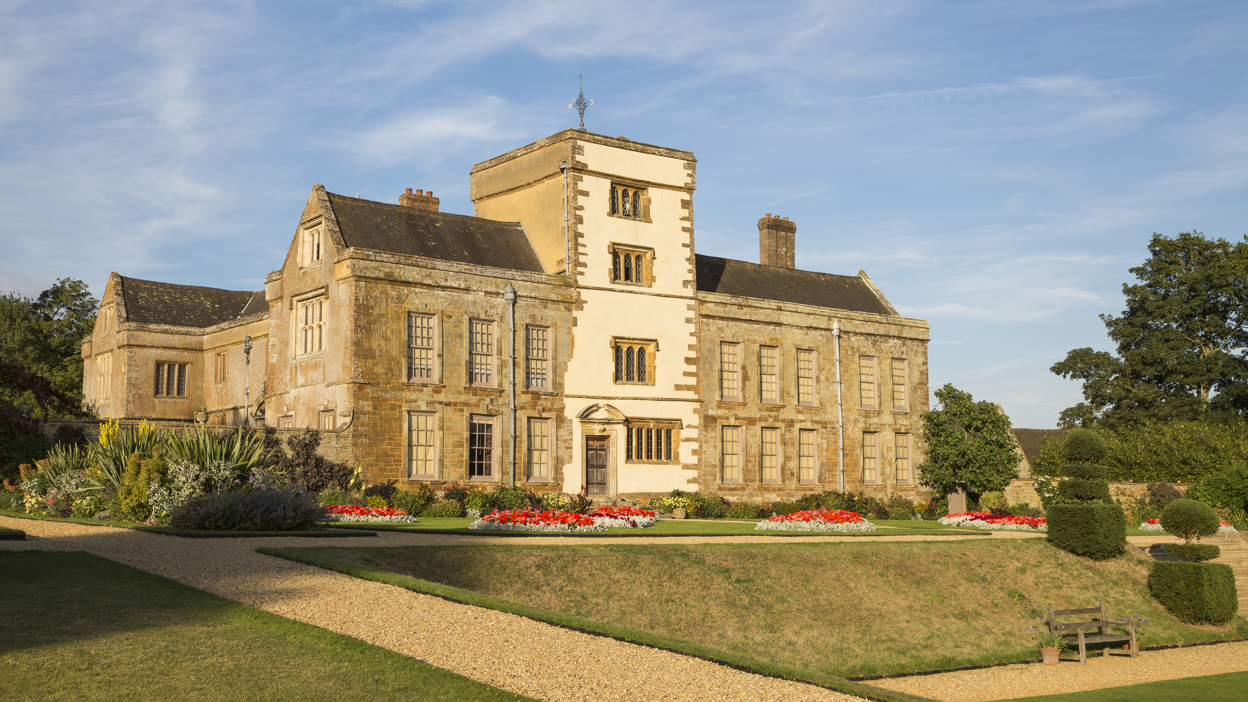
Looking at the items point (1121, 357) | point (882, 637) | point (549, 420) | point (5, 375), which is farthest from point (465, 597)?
point (1121, 357)

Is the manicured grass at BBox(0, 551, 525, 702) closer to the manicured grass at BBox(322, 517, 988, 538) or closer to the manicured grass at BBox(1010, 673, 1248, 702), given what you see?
the manicured grass at BBox(322, 517, 988, 538)

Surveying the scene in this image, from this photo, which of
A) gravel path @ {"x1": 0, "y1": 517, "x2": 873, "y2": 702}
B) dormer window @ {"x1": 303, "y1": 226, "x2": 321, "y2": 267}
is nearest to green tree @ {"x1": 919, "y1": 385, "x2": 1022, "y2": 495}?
dormer window @ {"x1": 303, "y1": 226, "x2": 321, "y2": 267}

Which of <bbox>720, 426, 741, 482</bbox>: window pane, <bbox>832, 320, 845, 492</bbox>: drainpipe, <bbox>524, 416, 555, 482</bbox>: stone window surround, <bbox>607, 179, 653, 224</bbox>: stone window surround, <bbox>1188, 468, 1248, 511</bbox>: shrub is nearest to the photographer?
<bbox>524, 416, 555, 482</bbox>: stone window surround

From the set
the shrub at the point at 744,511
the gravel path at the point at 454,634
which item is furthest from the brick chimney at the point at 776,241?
the gravel path at the point at 454,634

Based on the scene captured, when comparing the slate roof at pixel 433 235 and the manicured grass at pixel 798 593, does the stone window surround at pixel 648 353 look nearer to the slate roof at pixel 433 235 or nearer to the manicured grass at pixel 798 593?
the slate roof at pixel 433 235

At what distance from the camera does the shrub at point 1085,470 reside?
27.3m

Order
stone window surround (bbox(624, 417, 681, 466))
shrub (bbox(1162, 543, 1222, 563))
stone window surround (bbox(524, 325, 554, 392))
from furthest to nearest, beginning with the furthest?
stone window surround (bbox(624, 417, 681, 466)) < stone window surround (bbox(524, 325, 554, 392)) < shrub (bbox(1162, 543, 1222, 563))

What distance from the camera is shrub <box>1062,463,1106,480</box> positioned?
27328mm

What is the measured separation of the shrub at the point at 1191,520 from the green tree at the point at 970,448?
1178 centimetres

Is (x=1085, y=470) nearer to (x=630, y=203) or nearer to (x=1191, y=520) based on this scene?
(x=1191, y=520)

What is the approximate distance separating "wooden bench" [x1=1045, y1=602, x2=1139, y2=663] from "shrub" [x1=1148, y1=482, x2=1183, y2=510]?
1850 cm

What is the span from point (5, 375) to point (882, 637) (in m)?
15.1

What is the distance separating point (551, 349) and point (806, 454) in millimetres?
11628

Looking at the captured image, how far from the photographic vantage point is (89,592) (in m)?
13.3
